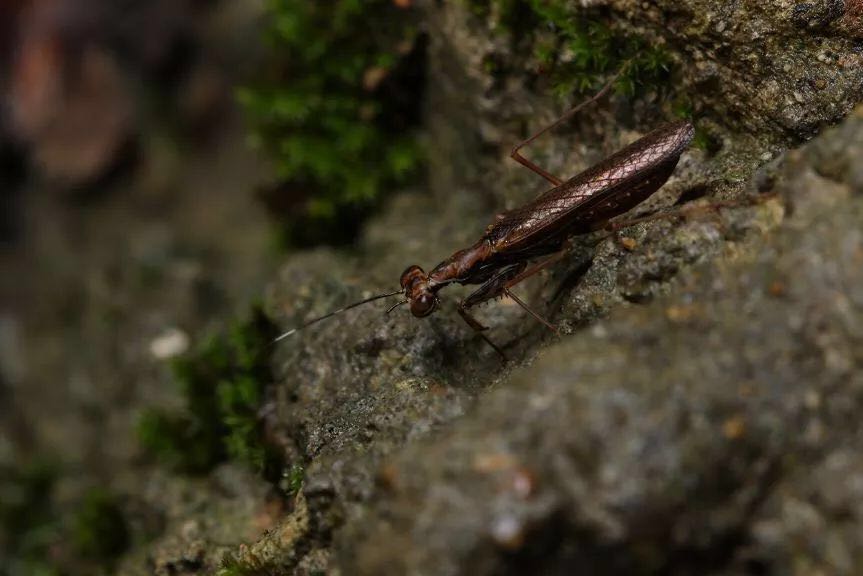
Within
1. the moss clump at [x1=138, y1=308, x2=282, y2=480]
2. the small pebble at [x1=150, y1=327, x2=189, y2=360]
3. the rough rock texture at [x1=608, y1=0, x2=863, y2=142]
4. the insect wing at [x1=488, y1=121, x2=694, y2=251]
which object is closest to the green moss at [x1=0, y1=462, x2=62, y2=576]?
the small pebble at [x1=150, y1=327, x2=189, y2=360]

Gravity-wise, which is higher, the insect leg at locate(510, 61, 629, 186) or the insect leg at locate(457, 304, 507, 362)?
the insect leg at locate(510, 61, 629, 186)

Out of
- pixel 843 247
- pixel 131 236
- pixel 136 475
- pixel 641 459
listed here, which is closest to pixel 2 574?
pixel 136 475

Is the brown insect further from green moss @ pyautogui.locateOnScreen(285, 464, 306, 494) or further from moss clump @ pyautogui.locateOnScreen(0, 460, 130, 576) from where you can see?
moss clump @ pyautogui.locateOnScreen(0, 460, 130, 576)

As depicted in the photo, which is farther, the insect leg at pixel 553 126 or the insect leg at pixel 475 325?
the insect leg at pixel 553 126

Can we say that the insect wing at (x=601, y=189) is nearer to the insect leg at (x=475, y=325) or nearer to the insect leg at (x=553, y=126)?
the insect leg at (x=553, y=126)

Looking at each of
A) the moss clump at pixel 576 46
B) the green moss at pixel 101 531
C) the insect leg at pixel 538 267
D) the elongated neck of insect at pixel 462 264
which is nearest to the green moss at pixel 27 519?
the green moss at pixel 101 531

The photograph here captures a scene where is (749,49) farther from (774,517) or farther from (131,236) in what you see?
(131,236)

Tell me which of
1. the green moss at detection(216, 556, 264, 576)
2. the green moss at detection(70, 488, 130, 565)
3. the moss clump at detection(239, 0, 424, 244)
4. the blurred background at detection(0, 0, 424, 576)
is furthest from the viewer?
the blurred background at detection(0, 0, 424, 576)
